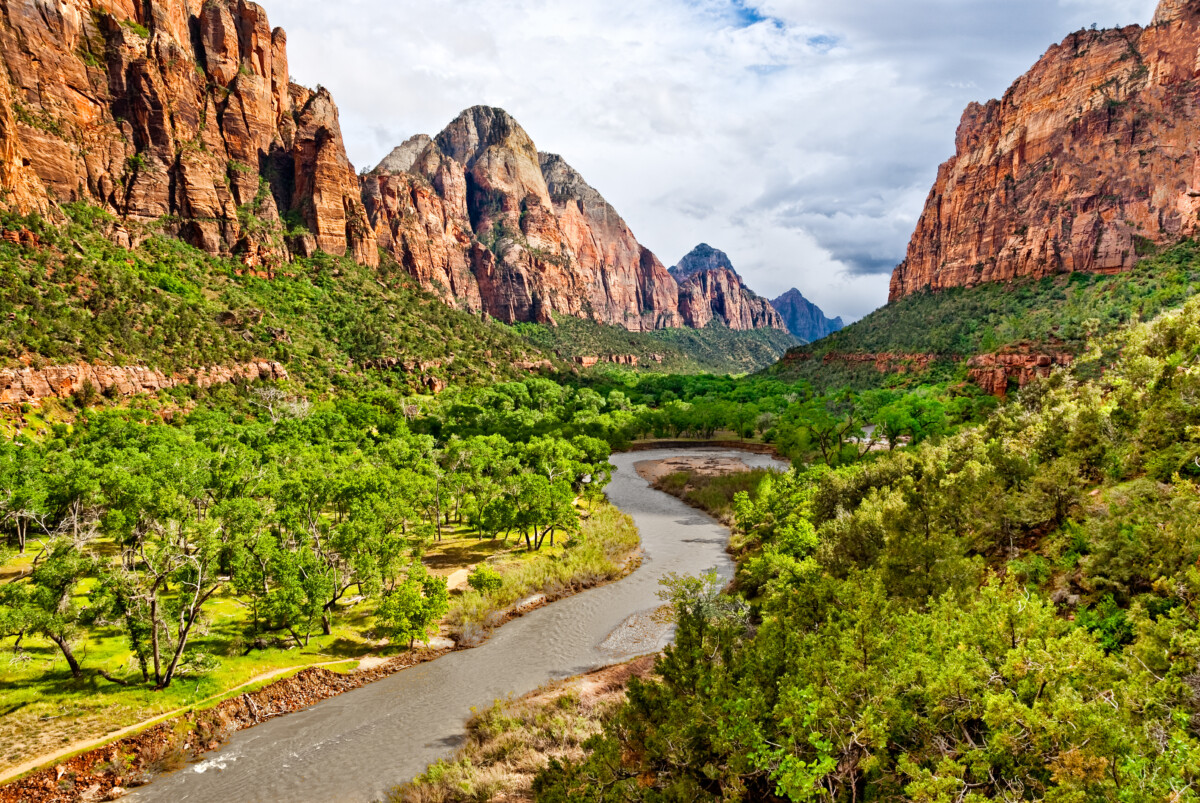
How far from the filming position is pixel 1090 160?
403 feet

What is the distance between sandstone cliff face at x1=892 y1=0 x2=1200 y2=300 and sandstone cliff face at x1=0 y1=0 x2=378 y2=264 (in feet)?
516

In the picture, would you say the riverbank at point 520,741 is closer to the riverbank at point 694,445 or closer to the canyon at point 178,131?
the riverbank at point 694,445

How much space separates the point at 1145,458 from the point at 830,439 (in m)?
47.9

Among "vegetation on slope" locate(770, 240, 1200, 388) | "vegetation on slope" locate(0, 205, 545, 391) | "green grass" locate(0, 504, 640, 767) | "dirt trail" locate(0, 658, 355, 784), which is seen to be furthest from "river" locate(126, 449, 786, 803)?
"vegetation on slope" locate(770, 240, 1200, 388)

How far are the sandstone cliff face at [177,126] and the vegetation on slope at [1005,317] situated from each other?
125555 millimetres

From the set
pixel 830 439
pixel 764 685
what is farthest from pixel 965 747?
pixel 830 439

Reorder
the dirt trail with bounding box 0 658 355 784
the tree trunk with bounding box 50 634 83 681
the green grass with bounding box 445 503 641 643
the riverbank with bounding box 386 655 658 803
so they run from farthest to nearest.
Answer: the green grass with bounding box 445 503 641 643
the tree trunk with bounding box 50 634 83 681
the riverbank with bounding box 386 655 658 803
the dirt trail with bounding box 0 658 355 784


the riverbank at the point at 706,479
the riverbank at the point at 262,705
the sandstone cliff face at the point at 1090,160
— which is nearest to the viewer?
the riverbank at the point at 262,705

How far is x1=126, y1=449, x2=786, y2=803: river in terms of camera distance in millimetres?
20344

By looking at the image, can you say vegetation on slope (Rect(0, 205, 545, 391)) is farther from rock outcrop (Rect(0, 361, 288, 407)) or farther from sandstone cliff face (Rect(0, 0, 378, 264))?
sandstone cliff face (Rect(0, 0, 378, 264))

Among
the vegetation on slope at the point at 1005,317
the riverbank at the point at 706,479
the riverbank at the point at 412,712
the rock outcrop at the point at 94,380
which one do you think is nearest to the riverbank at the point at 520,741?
the riverbank at the point at 412,712

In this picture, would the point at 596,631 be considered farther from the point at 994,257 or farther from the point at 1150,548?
the point at 994,257

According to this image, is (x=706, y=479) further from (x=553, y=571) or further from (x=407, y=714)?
(x=407, y=714)

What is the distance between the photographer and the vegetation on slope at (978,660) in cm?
891
